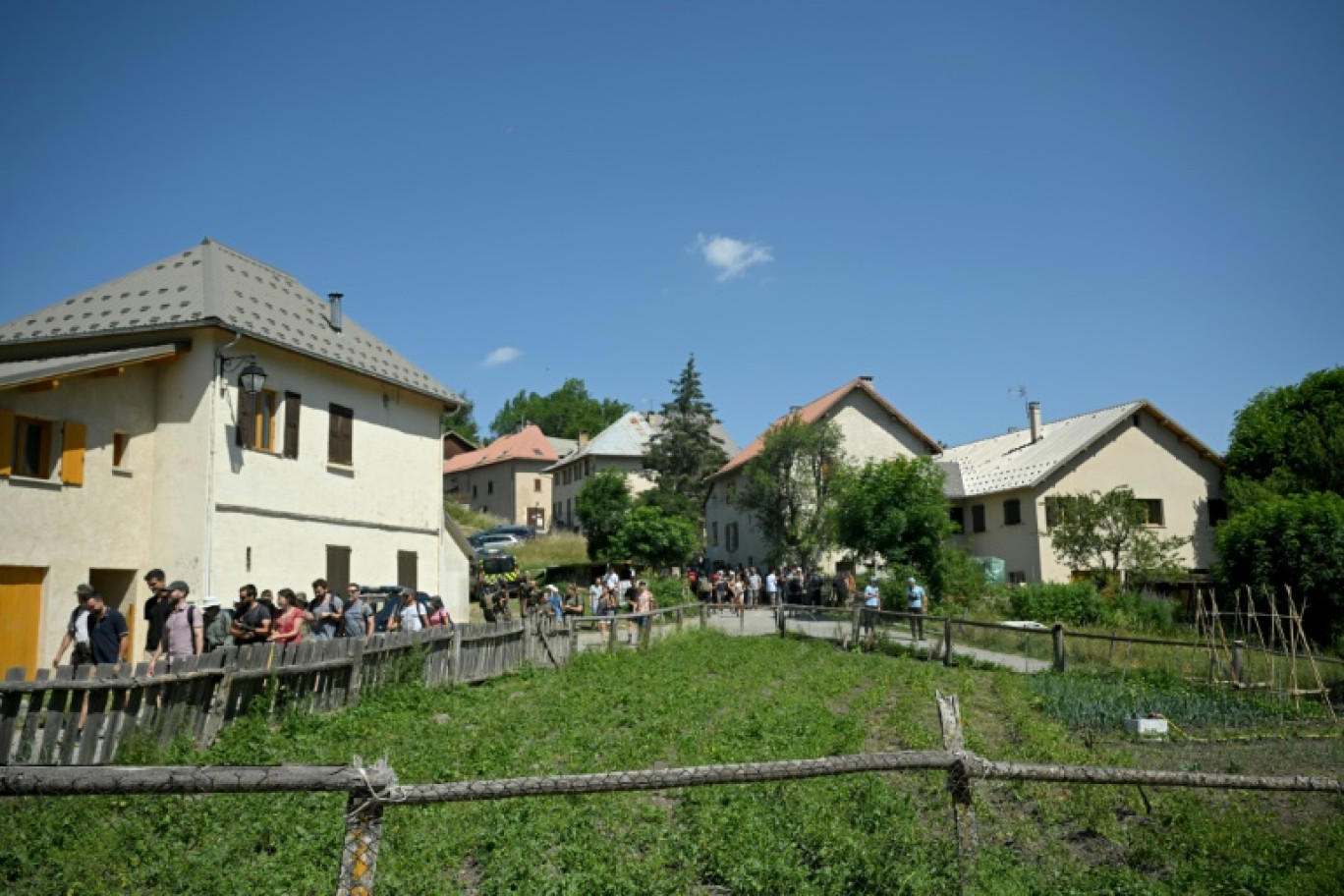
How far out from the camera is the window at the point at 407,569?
24125 millimetres

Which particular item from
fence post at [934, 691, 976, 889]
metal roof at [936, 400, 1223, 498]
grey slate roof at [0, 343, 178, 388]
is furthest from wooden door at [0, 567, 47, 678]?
metal roof at [936, 400, 1223, 498]

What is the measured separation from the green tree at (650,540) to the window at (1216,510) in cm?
2224

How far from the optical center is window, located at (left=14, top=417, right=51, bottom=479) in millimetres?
16250

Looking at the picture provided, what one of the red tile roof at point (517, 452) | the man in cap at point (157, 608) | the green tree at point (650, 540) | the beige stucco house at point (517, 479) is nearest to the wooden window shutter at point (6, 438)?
the man in cap at point (157, 608)

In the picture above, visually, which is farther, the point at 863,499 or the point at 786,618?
the point at 863,499

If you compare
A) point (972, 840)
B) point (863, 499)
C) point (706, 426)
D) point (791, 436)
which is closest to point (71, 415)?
point (972, 840)

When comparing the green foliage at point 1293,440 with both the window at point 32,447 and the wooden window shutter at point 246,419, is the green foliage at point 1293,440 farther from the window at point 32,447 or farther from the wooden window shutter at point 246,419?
the window at point 32,447

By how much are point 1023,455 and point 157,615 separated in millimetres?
39273

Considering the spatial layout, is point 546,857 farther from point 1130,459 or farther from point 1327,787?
point 1130,459

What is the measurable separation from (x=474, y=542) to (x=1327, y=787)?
168 feet

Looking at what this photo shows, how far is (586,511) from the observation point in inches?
2178

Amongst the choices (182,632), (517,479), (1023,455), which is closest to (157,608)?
(182,632)

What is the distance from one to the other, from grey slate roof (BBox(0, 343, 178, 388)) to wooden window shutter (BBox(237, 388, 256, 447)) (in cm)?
148

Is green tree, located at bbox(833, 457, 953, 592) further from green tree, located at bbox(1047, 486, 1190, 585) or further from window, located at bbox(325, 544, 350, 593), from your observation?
window, located at bbox(325, 544, 350, 593)
